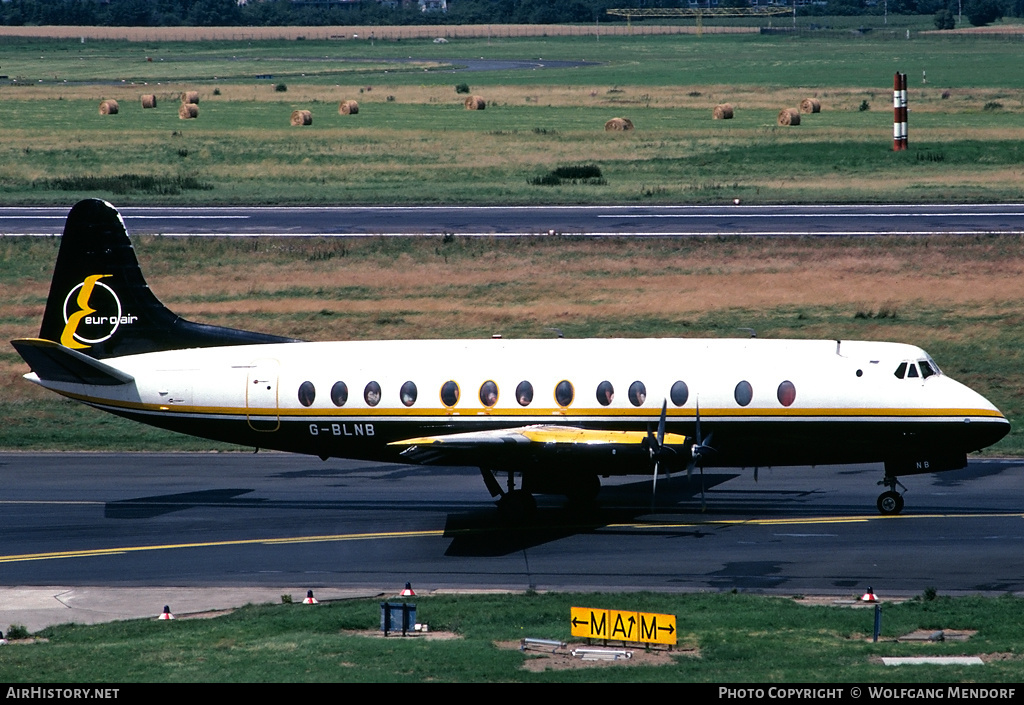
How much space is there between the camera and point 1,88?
531 feet

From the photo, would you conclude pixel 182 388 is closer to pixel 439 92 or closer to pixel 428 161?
pixel 428 161

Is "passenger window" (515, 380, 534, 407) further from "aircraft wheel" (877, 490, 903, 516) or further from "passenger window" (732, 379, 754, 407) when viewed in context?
"aircraft wheel" (877, 490, 903, 516)

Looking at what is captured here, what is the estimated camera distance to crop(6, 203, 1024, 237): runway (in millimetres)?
67438

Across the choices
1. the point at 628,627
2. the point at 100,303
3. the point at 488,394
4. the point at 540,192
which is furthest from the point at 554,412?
the point at 540,192

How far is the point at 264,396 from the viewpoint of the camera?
33.0 meters

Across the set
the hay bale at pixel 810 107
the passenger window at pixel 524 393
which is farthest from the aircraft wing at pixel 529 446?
the hay bale at pixel 810 107

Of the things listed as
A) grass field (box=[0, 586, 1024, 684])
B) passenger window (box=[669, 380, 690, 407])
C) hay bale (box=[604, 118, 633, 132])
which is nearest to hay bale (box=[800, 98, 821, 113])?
hay bale (box=[604, 118, 633, 132])

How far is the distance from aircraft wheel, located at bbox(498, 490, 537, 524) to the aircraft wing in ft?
5.55

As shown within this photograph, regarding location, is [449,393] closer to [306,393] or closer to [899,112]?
[306,393]

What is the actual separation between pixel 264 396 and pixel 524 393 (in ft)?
20.6

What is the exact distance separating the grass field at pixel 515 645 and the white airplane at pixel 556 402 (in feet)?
16.6

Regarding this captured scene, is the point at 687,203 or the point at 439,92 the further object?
the point at 439,92

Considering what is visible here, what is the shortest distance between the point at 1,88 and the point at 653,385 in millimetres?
148354
